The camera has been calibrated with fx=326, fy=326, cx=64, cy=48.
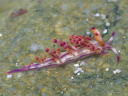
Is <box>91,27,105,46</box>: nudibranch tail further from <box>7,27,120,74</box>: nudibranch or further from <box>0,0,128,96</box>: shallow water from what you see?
<box>0,0,128,96</box>: shallow water

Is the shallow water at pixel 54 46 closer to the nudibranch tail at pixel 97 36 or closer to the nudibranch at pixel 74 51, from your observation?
the nudibranch at pixel 74 51

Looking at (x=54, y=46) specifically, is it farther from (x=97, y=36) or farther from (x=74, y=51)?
(x=97, y=36)

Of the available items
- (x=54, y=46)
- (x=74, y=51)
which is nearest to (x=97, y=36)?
(x=74, y=51)

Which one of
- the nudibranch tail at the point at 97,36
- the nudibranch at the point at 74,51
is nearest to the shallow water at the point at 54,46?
the nudibranch at the point at 74,51

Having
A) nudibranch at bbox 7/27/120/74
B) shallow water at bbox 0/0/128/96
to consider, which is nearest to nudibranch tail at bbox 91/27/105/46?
nudibranch at bbox 7/27/120/74

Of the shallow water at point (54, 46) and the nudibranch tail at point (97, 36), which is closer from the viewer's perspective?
the shallow water at point (54, 46)

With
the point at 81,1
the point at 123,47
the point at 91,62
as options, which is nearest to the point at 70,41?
the point at 91,62
